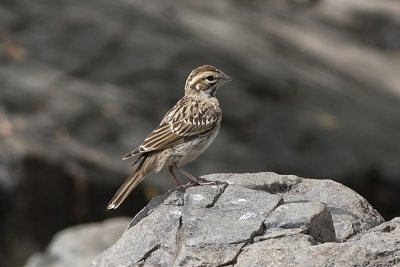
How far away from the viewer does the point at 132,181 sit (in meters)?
9.84

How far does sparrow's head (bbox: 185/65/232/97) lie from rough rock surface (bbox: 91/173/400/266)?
49.5 inches

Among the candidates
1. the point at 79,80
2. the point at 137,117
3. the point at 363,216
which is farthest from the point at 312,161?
the point at 363,216

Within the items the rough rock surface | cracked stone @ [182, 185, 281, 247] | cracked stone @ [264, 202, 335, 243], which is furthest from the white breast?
cracked stone @ [264, 202, 335, 243]

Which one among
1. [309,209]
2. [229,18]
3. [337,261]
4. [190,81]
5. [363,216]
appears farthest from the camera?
[229,18]

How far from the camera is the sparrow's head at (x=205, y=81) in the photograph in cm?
1098

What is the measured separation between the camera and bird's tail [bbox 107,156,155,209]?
9.70 m

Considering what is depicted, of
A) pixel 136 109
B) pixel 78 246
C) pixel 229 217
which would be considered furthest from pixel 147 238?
pixel 136 109

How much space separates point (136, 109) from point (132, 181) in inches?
272

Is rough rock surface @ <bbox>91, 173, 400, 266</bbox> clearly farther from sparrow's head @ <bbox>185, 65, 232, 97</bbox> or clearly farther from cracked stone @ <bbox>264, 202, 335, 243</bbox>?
sparrow's head @ <bbox>185, 65, 232, 97</bbox>

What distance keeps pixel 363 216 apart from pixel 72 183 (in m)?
7.23

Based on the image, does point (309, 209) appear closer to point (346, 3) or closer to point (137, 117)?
point (137, 117)

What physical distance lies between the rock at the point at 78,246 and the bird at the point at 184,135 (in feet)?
12.6

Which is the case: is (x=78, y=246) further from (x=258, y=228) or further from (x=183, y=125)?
(x=258, y=228)

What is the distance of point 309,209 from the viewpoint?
877 cm
